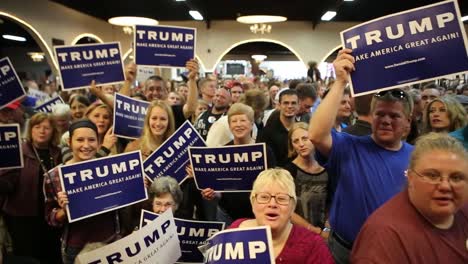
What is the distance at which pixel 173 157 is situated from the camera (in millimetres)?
3439

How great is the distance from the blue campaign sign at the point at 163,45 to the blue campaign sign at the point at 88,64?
0.29 m

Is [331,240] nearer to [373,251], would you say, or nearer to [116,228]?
[373,251]

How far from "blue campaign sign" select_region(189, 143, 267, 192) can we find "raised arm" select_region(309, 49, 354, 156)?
872 millimetres

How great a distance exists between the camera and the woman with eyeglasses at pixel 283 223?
6.48 ft

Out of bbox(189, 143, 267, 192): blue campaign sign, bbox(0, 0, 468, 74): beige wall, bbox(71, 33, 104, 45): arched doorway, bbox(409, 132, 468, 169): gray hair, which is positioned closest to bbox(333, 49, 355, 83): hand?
bbox(409, 132, 468, 169): gray hair

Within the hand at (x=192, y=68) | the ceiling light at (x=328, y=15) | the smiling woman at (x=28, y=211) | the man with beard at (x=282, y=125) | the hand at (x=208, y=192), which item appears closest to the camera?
the hand at (x=208, y=192)

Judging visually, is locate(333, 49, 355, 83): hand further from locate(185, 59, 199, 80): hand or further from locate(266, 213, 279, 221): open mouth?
locate(185, 59, 199, 80): hand

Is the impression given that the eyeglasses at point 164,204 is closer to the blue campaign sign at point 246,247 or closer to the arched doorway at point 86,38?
the blue campaign sign at point 246,247

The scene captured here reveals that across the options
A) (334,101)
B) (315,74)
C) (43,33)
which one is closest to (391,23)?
(334,101)

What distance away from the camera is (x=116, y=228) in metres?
3.03

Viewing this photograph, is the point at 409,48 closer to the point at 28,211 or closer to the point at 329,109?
the point at 329,109

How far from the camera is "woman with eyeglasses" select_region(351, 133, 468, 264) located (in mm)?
1401

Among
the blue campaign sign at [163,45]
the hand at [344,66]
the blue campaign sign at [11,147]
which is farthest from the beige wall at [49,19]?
the hand at [344,66]

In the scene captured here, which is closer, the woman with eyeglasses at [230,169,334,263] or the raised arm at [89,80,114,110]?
the woman with eyeglasses at [230,169,334,263]
